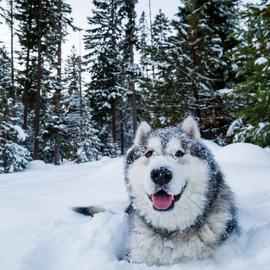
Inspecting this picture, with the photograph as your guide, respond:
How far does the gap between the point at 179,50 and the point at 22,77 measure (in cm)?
1487

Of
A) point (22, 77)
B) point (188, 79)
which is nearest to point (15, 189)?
point (188, 79)

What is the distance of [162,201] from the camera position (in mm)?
3150

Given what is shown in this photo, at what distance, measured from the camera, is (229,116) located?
11.3 m

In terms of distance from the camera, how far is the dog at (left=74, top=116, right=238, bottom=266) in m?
3.12

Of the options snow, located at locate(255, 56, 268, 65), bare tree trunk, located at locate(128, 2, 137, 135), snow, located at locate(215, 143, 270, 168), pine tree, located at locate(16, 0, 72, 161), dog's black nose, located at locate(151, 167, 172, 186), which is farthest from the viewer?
bare tree trunk, located at locate(128, 2, 137, 135)

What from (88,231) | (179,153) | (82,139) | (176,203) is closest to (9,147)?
(82,139)

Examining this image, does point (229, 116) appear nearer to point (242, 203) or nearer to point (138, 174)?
point (242, 203)

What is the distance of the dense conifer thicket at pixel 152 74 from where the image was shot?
7.67 meters

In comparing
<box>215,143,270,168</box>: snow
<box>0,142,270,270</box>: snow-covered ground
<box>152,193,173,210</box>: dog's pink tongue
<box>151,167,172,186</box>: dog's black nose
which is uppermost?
<box>215,143,270,168</box>: snow

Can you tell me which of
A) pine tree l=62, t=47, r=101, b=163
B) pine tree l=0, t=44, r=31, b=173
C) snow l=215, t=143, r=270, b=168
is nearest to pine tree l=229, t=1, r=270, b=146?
snow l=215, t=143, r=270, b=168

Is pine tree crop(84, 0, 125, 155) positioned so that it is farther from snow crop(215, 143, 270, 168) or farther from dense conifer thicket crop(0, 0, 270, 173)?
snow crop(215, 143, 270, 168)

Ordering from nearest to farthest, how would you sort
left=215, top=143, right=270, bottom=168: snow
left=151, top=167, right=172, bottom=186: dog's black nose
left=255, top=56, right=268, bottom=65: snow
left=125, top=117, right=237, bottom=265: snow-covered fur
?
left=151, top=167, right=172, bottom=186: dog's black nose → left=125, top=117, right=237, bottom=265: snow-covered fur → left=255, top=56, right=268, bottom=65: snow → left=215, top=143, right=270, bottom=168: snow

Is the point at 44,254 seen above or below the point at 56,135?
below

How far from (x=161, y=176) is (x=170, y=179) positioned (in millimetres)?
86
